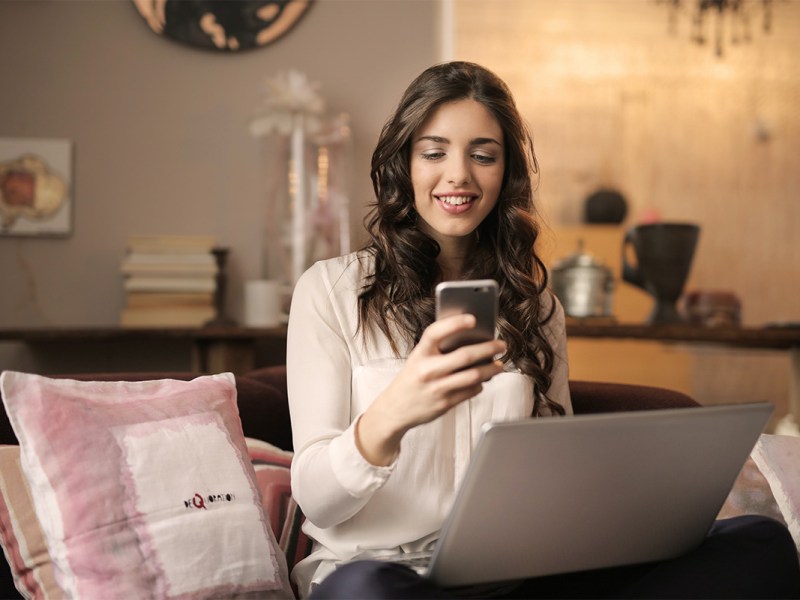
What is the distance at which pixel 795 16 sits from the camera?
5.65m

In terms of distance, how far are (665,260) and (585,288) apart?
269 millimetres

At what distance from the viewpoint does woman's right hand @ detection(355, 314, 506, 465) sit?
1.00m

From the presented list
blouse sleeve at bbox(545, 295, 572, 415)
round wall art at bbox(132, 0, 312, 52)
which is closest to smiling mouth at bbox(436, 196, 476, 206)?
blouse sleeve at bbox(545, 295, 572, 415)

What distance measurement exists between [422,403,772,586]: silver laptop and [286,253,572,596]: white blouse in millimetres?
259

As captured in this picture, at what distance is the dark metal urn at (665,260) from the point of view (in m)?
2.94

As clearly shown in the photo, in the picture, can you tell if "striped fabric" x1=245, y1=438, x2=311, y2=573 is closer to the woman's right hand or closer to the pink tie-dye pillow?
the pink tie-dye pillow

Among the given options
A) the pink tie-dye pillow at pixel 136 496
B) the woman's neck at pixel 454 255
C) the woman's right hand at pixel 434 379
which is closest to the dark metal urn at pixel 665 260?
the woman's neck at pixel 454 255

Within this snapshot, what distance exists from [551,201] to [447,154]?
393 cm

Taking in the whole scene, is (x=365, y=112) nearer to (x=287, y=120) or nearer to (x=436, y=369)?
(x=287, y=120)

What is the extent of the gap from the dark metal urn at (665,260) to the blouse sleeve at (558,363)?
134 cm

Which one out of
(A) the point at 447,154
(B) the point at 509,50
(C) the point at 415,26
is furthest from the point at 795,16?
(A) the point at 447,154

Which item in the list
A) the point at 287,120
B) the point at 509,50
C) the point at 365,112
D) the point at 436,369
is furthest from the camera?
the point at 509,50

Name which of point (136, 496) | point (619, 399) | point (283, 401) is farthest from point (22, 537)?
point (619, 399)

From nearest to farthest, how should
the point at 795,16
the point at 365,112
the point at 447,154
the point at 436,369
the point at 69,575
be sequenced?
1. the point at 436,369
2. the point at 69,575
3. the point at 447,154
4. the point at 365,112
5. the point at 795,16
